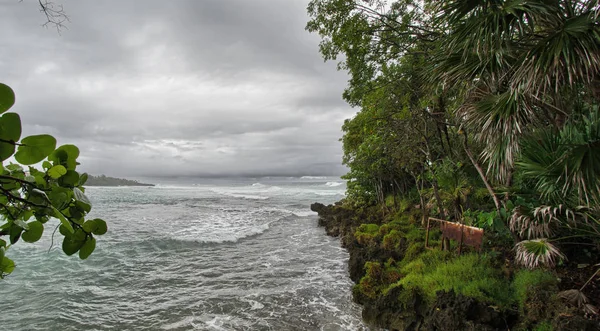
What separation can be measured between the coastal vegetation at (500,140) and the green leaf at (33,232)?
4.75m

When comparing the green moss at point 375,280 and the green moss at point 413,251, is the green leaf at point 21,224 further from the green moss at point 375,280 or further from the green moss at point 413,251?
the green moss at point 413,251

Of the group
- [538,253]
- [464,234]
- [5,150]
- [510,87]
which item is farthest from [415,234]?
[5,150]

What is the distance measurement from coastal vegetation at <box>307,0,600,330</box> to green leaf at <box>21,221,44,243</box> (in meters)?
4.75

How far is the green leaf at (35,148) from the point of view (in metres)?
0.66

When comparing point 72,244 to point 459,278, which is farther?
point 459,278

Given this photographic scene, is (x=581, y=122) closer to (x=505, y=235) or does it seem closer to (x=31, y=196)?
(x=505, y=235)

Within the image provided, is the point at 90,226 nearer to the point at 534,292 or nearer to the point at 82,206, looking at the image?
the point at 82,206

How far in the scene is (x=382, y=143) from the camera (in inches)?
399

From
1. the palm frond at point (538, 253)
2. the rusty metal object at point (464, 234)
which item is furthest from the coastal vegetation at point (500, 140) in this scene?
the rusty metal object at point (464, 234)

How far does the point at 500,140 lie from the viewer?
15.4 feet

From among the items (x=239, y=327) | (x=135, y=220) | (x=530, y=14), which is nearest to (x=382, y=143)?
(x=530, y=14)

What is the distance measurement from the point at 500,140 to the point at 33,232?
544cm

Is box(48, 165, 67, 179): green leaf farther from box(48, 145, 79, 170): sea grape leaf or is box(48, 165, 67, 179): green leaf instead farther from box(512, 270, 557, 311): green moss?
box(512, 270, 557, 311): green moss

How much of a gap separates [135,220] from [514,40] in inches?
879
